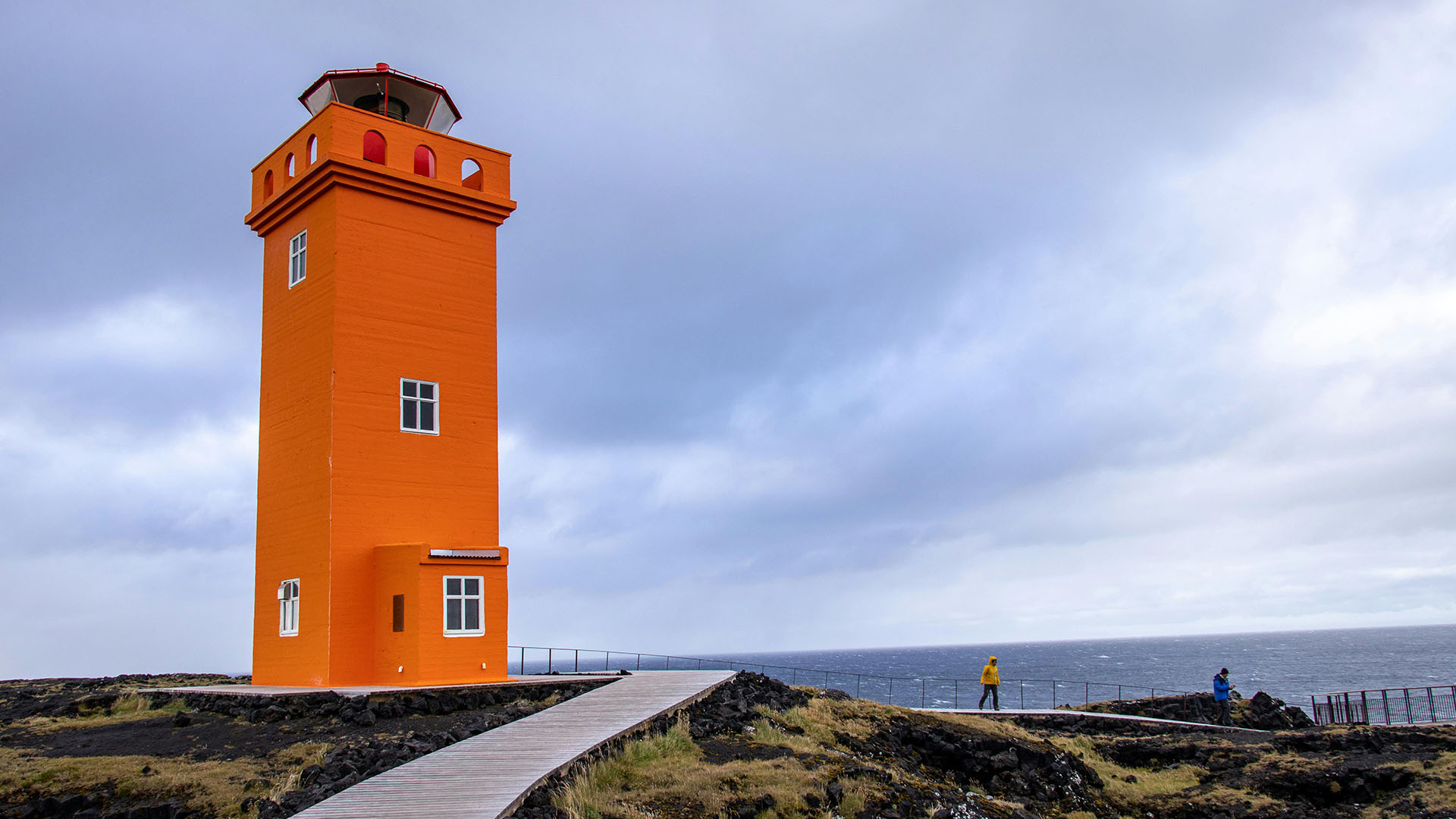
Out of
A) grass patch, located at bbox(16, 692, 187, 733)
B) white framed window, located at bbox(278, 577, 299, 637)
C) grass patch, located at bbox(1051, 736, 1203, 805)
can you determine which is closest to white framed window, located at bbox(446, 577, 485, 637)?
white framed window, located at bbox(278, 577, 299, 637)

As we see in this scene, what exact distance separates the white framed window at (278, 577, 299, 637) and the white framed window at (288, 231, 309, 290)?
22.7 feet

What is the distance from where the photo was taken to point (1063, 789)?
1833cm

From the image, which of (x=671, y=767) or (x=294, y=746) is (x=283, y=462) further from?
(x=671, y=767)

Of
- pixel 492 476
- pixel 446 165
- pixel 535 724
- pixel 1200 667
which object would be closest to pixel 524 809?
pixel 535 724

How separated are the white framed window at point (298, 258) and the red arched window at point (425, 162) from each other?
9.99ft

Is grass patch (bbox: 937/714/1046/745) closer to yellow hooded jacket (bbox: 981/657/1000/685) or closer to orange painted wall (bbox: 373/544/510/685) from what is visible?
yellow hooded jacket (bbox: 981/657/1000/685)

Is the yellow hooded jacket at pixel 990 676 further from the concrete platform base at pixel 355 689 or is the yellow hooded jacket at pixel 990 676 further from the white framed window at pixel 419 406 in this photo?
the white framed window at pixel 419 406

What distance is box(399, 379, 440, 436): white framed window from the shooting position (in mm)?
22562

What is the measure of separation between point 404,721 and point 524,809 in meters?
7.56

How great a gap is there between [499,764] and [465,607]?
30.9 feet

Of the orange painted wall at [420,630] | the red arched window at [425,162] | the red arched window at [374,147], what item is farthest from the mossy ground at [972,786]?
the red arched window at [374,147]

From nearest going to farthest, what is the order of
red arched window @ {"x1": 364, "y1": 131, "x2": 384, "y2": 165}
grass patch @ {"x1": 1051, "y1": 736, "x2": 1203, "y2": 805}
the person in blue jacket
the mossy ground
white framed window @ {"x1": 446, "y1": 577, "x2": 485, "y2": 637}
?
the mossy ground → grass patch @ {"x1": 1051, "y1": 736, "x2": 1203, "y2": 805} → white framed window @ {"x1": 446, "y1": 577, "x2": 485, "y2": 637} → red arched window @ {"x1": 364, "y1": 131, "x2": 384, "y2": 165} → the person in blue jacket

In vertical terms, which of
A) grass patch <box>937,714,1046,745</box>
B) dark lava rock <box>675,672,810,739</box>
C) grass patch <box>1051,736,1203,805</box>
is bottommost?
grass patch <box>1051,736,1203,805</box>

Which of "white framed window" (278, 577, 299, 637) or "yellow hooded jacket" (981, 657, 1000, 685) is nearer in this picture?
"white framed window" (278, 577, 299, 637)
